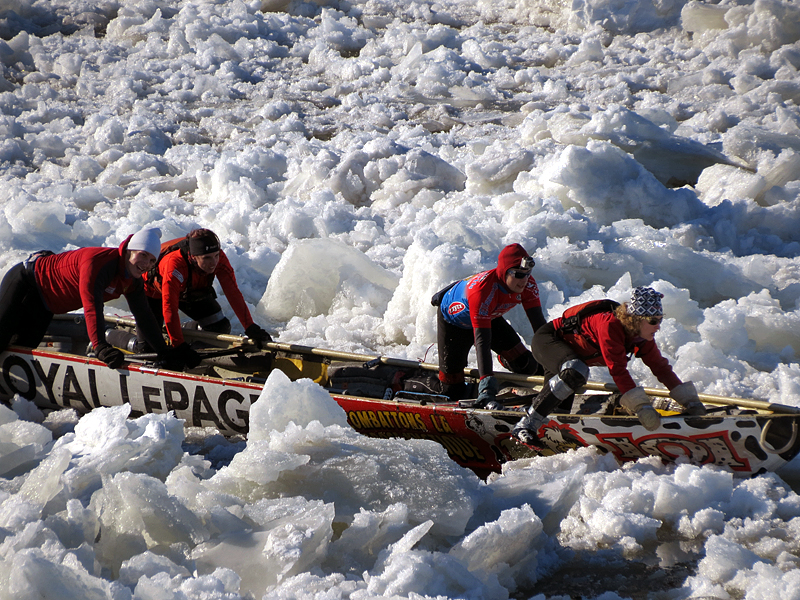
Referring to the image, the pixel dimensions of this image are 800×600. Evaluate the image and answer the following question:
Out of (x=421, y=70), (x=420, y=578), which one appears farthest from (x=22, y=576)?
(x=421, y=70)

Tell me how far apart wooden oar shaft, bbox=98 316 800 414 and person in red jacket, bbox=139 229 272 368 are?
0.58 feet

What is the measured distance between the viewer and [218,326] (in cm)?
736

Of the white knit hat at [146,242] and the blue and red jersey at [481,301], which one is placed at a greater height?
the white knit hat at [146,242]

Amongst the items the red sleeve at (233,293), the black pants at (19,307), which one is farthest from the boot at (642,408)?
the black pants at (19,307)

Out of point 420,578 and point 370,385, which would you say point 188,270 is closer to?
point 370,385

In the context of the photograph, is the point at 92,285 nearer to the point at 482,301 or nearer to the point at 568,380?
the point at 482,301

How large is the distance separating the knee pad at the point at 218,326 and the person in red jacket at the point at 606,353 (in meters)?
3.36

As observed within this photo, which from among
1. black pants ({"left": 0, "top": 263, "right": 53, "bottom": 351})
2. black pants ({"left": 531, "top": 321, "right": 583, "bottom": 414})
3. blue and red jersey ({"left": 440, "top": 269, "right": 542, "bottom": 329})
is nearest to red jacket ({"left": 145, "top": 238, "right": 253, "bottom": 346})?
black pants ({"left": 0, "top": 263, "right": 53, "bottom": 351})

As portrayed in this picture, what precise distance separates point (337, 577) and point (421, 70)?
44.8 ft

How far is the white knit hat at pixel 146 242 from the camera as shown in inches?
231

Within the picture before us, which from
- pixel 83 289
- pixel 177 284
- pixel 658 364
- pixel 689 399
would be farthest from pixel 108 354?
pixel 689 399

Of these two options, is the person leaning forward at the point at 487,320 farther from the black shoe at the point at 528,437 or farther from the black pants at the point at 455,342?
the black shoe at the point at 528,437

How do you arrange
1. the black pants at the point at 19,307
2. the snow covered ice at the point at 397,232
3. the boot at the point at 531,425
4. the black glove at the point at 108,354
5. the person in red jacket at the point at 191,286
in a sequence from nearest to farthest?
the snow covered ice at the point at 397,232, the boot at the point at 531,425, the black glove at the point at 108,354, the black pants at the point at 19,307, the person in red jacket at the point at 191,286

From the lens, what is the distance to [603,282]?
8.38 metres
